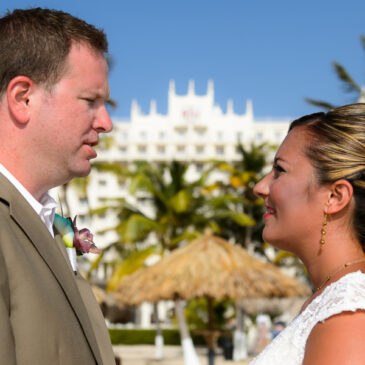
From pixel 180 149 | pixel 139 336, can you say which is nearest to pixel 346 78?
pixel 139 336

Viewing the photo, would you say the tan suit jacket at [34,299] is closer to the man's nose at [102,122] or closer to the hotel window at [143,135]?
the man's nose at [102,122]

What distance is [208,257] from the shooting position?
13.1m

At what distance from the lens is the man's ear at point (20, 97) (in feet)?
5.43

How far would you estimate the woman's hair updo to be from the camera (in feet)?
6.31

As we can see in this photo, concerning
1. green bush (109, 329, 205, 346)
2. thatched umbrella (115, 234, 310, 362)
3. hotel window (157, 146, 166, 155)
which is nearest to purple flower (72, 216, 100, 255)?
thatched umbrella (115, 234, 310, 362)

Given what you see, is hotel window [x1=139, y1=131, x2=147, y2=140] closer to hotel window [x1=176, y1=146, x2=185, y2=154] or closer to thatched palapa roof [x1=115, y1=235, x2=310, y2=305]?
hotel window [x1=176, y1=146, x2=185, y2=154]

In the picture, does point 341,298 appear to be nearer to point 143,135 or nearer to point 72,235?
point 72,235

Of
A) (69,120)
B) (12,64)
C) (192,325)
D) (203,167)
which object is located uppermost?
(203,167)

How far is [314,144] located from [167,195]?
79.5 feet

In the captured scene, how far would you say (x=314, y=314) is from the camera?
1829 mm

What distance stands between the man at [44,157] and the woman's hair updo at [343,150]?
72 cm

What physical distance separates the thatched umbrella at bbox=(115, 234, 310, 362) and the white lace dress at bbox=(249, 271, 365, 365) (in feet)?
35.7

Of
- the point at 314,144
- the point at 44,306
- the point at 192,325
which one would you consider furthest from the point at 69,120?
the point at 192,325

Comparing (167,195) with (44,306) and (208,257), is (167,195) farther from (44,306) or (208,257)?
(44,306)
